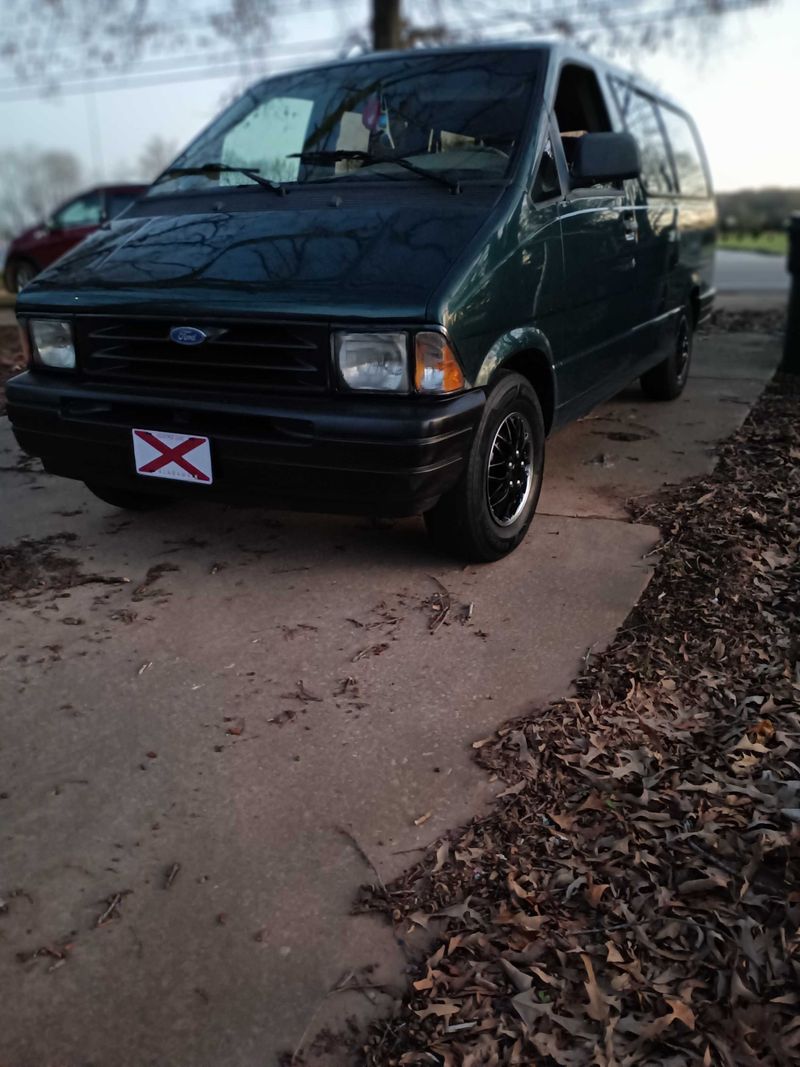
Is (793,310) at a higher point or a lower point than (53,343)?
lower

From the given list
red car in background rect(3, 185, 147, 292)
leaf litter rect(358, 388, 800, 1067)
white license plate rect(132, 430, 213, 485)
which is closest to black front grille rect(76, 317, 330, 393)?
white license plate rect(132, 430, 213, 485)

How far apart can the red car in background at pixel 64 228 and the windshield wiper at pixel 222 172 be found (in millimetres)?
9810

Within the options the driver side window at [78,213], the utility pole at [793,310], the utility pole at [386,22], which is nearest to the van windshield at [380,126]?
the utility pole at [793,310]

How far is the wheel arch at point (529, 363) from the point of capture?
10.6 feet

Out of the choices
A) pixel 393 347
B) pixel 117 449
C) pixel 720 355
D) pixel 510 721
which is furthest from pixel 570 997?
pixel 720 355

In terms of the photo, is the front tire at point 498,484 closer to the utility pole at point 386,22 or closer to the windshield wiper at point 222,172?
the windshield wiper at point 222,172

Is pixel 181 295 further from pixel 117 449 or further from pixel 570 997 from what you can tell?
pixel 570 997

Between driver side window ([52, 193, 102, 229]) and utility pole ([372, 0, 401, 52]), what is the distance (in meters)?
4.77

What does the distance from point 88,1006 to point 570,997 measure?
91 cm

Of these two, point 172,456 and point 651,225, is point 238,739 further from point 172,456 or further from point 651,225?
point 651,225

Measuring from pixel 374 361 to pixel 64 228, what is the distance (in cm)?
1213

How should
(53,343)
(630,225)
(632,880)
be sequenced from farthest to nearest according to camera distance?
(630,225) → (53,343) → (632,880)

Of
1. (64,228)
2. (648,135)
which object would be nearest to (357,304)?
(648,135)

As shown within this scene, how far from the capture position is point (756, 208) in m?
44.3
